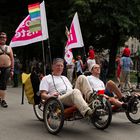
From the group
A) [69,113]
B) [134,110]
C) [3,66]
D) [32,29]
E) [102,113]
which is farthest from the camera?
[32,29]

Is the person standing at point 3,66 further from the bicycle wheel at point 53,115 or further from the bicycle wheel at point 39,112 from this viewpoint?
the bicycle wheel at point 53,115

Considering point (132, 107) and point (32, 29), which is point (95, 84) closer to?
point (132, 107)

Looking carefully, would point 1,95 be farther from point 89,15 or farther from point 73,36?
point 89,15

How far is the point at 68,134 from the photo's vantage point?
7.11 metres

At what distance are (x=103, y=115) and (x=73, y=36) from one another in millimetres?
4671

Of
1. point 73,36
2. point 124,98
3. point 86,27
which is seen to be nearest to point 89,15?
point 86,27

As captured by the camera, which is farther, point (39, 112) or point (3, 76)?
point (3, 76)

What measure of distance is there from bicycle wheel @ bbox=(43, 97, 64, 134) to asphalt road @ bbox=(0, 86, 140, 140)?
0.12 metres

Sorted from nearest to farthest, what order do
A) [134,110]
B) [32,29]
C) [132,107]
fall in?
[132,107], [134,110], [32,29]

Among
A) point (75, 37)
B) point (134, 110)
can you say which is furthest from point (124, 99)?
point (75, 37)

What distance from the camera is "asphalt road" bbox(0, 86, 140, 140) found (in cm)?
689

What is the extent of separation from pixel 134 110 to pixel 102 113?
3.57 ft

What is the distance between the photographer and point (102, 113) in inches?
271

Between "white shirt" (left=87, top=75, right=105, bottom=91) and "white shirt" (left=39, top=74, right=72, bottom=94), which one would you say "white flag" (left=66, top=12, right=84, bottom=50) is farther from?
"white shirt" (left=39, top=74, right=72, bottom=94)
